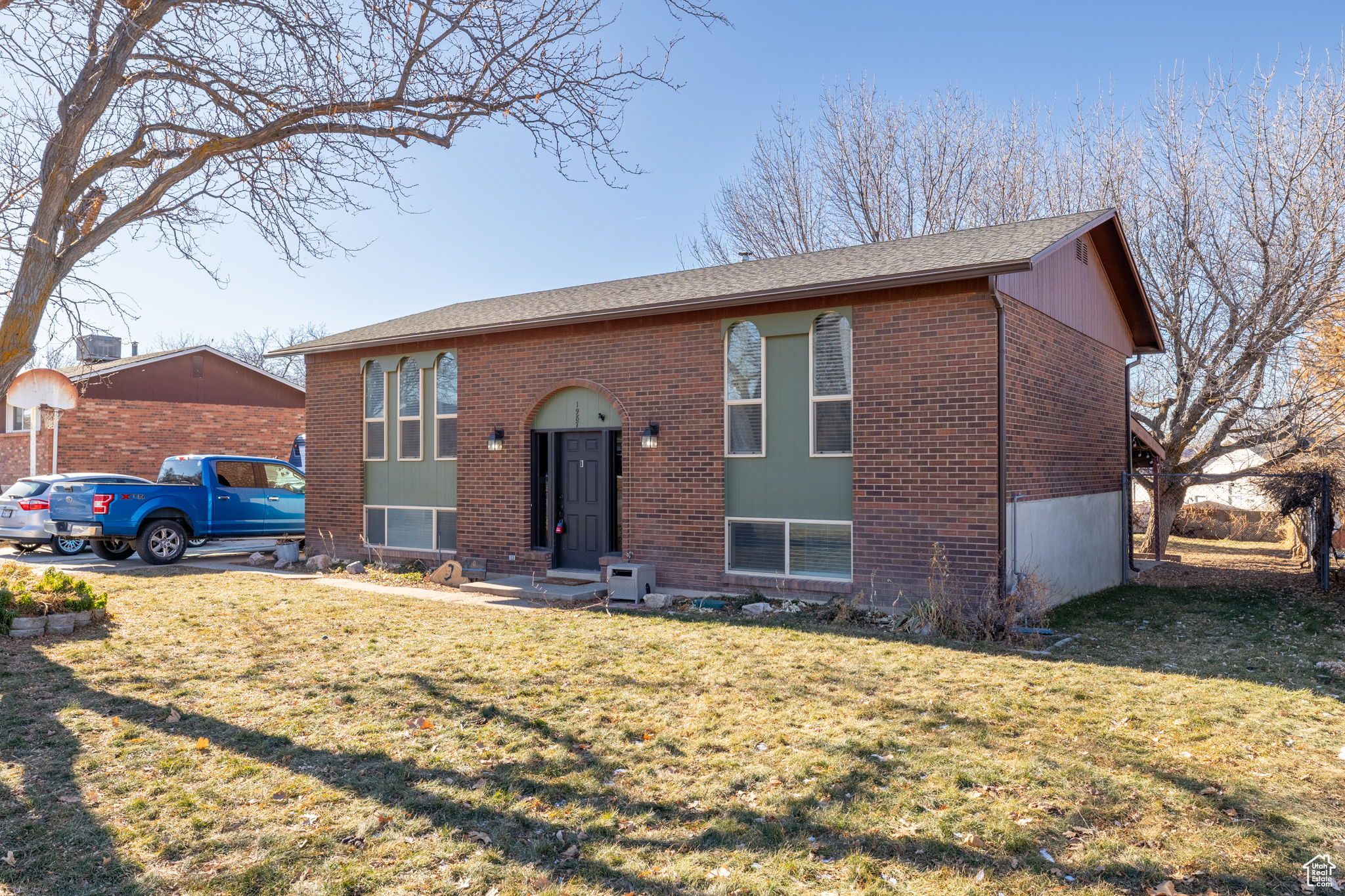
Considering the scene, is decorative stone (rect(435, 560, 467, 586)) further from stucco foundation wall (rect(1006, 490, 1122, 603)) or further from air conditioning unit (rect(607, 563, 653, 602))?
stucco foundation wall (rect(1006, 490, 1122, 603))

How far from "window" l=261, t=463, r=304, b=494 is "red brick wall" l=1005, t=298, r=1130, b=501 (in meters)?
13.5

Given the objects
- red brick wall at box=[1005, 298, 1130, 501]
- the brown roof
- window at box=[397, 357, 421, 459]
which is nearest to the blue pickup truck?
the brown roof

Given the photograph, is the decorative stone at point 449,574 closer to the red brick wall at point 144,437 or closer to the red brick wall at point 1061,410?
the red brick wall at point 1061,410

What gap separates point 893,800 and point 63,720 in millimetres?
5380

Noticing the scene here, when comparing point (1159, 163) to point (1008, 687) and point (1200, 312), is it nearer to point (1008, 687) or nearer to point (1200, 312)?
point (1200, 312)

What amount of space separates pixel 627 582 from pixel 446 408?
525cm

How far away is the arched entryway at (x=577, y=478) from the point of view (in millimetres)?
12414

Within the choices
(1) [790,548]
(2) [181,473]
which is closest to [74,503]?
(2) [181,473]

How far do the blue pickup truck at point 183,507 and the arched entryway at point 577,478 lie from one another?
261 inches

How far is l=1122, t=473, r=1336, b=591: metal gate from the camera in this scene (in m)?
11.4

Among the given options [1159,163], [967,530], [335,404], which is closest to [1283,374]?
[1159,163]

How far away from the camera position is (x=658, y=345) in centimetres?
1152

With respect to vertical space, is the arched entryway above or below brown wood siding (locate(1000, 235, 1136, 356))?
below

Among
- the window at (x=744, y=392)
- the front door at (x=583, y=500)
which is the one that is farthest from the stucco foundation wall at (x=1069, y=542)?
the front door at (x=583, y=500)
